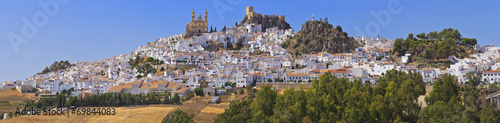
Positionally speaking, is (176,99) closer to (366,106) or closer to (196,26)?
(366,106)

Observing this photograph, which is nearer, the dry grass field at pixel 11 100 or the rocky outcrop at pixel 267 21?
the dry grass field at pixel 11 100

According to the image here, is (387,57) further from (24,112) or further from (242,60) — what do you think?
(24,112)

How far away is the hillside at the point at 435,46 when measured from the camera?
48.0 metres

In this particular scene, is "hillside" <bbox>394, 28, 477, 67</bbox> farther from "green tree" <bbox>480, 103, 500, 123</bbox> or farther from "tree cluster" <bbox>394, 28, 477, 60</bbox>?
"green tree" <bbox>480, 103, 500, 123</bbox>

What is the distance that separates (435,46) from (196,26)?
1505 inches

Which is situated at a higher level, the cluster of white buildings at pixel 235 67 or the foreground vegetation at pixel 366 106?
the cluster of white buildings at pixel 235 67

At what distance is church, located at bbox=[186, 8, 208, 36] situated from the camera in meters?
74.1

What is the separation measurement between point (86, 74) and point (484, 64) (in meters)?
47.0

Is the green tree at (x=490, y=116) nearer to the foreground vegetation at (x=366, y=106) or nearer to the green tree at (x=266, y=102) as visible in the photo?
the foreground vegetation at (x=366, y=106)

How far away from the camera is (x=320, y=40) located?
59688mm

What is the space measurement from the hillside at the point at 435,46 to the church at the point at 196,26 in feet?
107

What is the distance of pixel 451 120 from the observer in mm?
18047

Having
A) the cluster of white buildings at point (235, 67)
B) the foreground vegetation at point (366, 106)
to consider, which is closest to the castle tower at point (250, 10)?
the cluster of white buildings at point (235, 67)

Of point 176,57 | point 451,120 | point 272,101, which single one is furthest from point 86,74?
point 451,120
